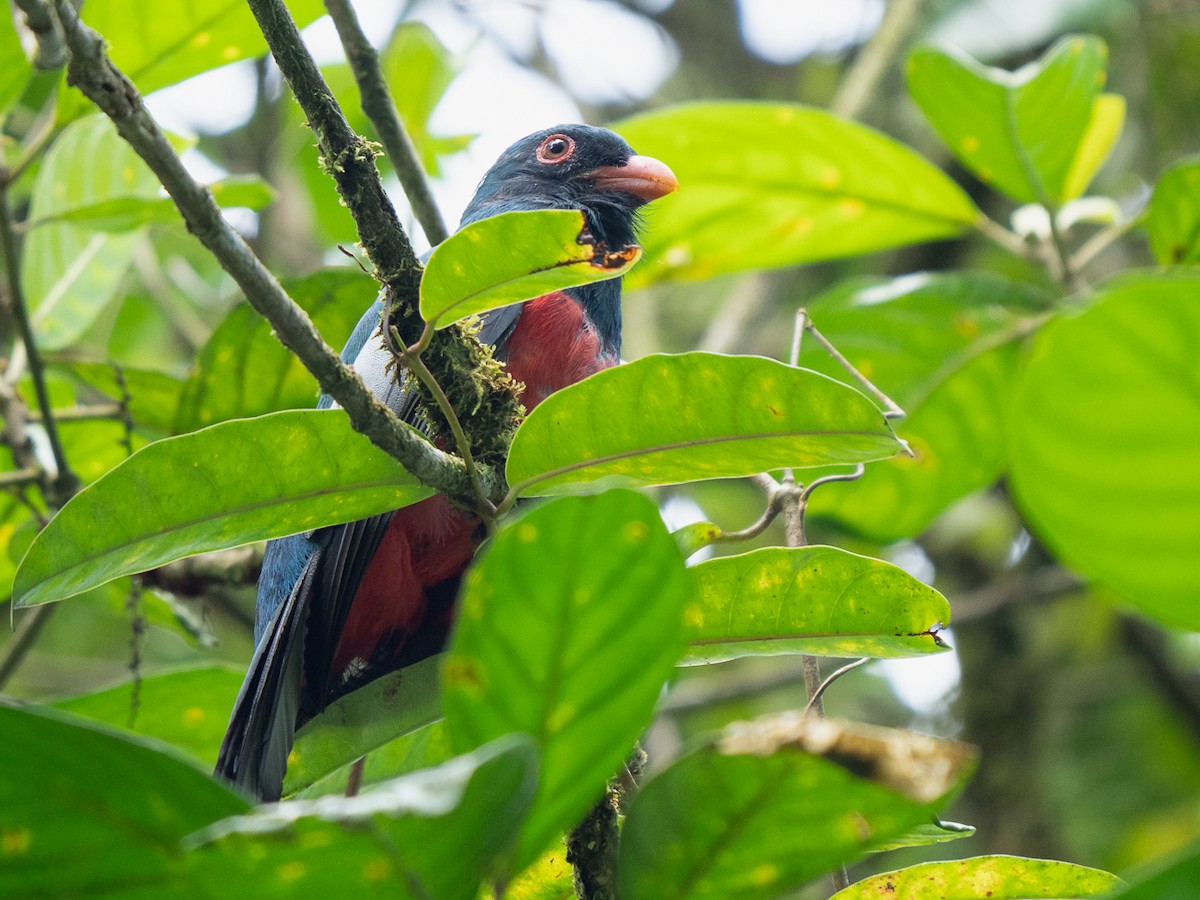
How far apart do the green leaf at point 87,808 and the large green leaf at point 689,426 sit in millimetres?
717

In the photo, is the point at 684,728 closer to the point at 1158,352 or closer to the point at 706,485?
the point at 706,485

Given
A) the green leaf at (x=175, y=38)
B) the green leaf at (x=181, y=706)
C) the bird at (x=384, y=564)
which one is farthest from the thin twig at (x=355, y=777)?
the green leaf at (x=175, y=38)

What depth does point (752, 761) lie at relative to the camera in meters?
1.04

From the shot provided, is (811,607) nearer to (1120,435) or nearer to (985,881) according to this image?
(985,881)

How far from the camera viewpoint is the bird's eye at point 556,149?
397 centimetres

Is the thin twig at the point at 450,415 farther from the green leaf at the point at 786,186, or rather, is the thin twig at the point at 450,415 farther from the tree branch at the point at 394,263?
the green leaf at the point at 786,186

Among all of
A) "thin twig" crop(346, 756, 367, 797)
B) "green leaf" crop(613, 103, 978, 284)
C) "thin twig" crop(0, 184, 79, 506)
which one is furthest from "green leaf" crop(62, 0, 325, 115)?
"thin twig" crop(346, 756, 367, 797)

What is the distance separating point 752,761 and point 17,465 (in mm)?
2523

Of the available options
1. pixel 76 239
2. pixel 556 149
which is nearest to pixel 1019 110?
pixel 556 149

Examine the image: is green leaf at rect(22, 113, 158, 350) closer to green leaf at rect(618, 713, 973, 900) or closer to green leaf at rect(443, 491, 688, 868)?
green leaf at rect(443, 491, 688, 868)

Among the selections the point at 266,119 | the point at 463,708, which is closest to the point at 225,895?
the point at 463,708

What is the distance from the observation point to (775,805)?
1068mm

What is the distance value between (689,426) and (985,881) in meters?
0.73

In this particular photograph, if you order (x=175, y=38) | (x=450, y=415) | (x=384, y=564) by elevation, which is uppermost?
(x=175, y=38)
